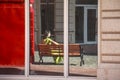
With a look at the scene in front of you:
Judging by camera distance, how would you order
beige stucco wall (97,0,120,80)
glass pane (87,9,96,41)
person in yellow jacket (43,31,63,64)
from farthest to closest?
1. person in yellow jacket (43,31,63,64)
2. glass pane (87,9,96,41)
3. beige stucco wall (97,0,120,80)

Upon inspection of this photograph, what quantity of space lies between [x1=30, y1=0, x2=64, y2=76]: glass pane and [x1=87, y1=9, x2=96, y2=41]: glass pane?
861 mm

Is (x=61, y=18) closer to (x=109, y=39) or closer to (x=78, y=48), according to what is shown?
(x=78, y=48)

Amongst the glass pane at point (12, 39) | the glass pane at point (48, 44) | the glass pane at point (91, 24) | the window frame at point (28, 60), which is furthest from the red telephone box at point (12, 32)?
the glass pane at point (91, 24)

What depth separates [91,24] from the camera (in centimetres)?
1384

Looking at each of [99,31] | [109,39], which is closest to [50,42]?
[99,31]

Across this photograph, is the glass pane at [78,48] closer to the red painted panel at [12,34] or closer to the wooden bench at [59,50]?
the wooden bench at [59,50]

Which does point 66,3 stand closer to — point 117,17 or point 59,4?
point 59,4

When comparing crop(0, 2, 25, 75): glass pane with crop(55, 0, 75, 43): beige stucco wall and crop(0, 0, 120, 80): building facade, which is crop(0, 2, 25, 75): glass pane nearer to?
crop(0, 0, 120, 80): building facade

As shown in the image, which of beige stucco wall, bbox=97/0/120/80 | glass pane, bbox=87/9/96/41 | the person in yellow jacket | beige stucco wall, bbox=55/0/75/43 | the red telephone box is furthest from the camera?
the red telephone box

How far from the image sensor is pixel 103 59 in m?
13.5

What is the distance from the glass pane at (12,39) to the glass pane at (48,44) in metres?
0.44

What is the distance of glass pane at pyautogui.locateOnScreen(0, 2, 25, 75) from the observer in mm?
14242

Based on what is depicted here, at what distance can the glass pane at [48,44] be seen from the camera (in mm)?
13969

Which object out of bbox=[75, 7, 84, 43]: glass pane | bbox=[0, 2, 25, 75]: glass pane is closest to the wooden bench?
bbox=[75, 7, 84, 43]: glass pane
